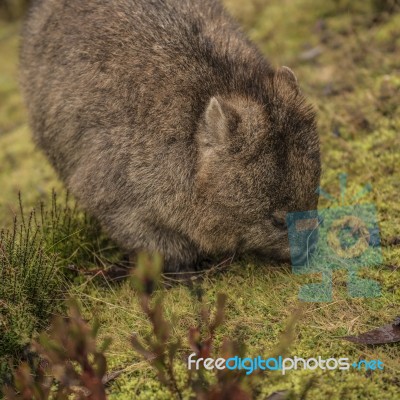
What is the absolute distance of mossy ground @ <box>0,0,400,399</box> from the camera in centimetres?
369

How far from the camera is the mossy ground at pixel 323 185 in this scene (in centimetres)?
369

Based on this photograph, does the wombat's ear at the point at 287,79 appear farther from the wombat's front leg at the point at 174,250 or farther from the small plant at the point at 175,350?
the small plant at the point at 175,350

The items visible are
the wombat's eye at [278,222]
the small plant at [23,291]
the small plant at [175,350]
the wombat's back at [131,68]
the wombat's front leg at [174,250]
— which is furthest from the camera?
the wombat's front leg at [174,250]

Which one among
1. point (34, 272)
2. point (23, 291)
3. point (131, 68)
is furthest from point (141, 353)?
point (131, 68)

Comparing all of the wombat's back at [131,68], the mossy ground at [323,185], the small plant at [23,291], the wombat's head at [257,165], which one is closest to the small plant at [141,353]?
the mossy ground at [323,185]

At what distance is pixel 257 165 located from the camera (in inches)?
170

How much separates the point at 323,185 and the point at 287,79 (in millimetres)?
1324

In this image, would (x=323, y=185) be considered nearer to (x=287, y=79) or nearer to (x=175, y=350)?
(x=287, y=79)

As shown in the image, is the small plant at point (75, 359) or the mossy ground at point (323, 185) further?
the mossy ground at point (323, 185)

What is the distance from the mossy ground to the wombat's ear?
4.06ft

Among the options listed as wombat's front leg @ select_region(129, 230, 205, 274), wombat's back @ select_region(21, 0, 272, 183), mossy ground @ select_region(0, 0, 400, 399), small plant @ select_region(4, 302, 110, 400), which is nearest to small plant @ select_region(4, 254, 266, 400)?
small plant @ select_region(4, 302, 110, 400)

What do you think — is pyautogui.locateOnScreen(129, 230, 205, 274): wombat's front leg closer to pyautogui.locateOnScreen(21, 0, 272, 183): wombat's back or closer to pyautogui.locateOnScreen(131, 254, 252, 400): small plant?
pyautogui.locateOnScreen(21, 0, 272, 183): wombat's back

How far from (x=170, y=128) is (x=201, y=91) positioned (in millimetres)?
377

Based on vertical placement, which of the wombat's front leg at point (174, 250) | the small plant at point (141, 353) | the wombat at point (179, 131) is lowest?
the wombat's front leg at point (174, 250)
